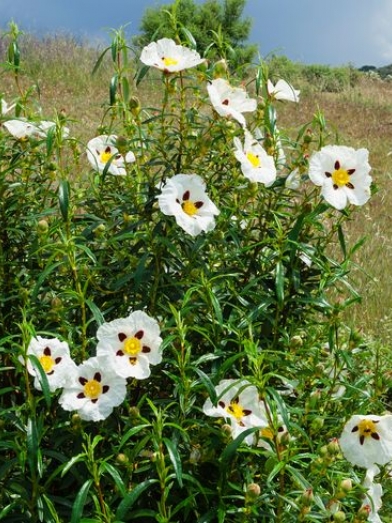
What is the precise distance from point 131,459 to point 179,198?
0.72 m

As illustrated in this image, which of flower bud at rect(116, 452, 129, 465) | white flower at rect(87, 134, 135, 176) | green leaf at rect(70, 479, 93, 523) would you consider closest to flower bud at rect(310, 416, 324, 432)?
flower bud at rect(116, 452, 129, 465)

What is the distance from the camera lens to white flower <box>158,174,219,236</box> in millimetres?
2279

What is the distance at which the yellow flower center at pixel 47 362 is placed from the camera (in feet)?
7.23

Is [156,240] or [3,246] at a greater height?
[156,240]

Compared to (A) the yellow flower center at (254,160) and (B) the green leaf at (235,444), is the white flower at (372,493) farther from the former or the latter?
(A) the yellow flower center at (254,160)

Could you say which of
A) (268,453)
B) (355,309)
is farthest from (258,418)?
(355,309)

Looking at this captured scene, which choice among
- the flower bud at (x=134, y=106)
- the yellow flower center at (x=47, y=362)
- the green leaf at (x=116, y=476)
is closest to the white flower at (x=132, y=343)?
the yellow flower center at (x=47, y=362)

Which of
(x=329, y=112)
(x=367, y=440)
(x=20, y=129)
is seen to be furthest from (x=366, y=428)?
(x=329, y=112)

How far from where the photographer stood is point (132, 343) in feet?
7.29

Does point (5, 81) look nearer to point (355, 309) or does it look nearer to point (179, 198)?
point (355, 309)

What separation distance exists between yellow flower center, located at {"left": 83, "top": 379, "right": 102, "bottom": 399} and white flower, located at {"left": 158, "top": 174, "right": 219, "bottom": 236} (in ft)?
1.57

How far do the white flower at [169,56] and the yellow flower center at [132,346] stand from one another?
83cm

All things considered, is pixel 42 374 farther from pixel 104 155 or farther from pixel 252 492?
pixel 104 155

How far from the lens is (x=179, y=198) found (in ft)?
7.66
